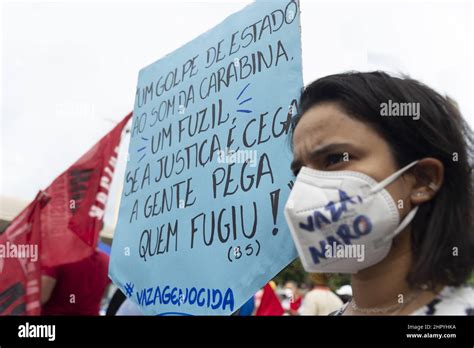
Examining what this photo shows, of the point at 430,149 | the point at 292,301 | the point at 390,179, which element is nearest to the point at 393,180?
the point at 390,179

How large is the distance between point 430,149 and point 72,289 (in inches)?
75.8

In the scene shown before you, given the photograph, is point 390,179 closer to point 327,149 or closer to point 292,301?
point 327,149

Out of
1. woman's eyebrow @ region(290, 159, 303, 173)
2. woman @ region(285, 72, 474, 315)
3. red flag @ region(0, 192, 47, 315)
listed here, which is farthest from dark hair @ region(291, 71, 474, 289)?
red flag @ region(0, 192, 47, 315)

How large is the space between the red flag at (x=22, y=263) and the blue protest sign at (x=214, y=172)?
40 centimetres

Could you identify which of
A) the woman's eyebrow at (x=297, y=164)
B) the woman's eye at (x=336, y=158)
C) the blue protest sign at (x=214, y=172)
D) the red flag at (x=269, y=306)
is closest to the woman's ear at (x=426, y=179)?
the woman's eye at (x=336, y=158)

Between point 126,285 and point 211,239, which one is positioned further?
point 126,285

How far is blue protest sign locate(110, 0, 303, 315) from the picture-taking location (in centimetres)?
190

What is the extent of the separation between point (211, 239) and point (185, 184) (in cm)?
28

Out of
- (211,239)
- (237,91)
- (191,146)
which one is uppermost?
(237,91)

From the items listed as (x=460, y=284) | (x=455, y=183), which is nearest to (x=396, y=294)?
(x=460, y=284)

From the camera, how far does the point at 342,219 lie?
1519 mm
